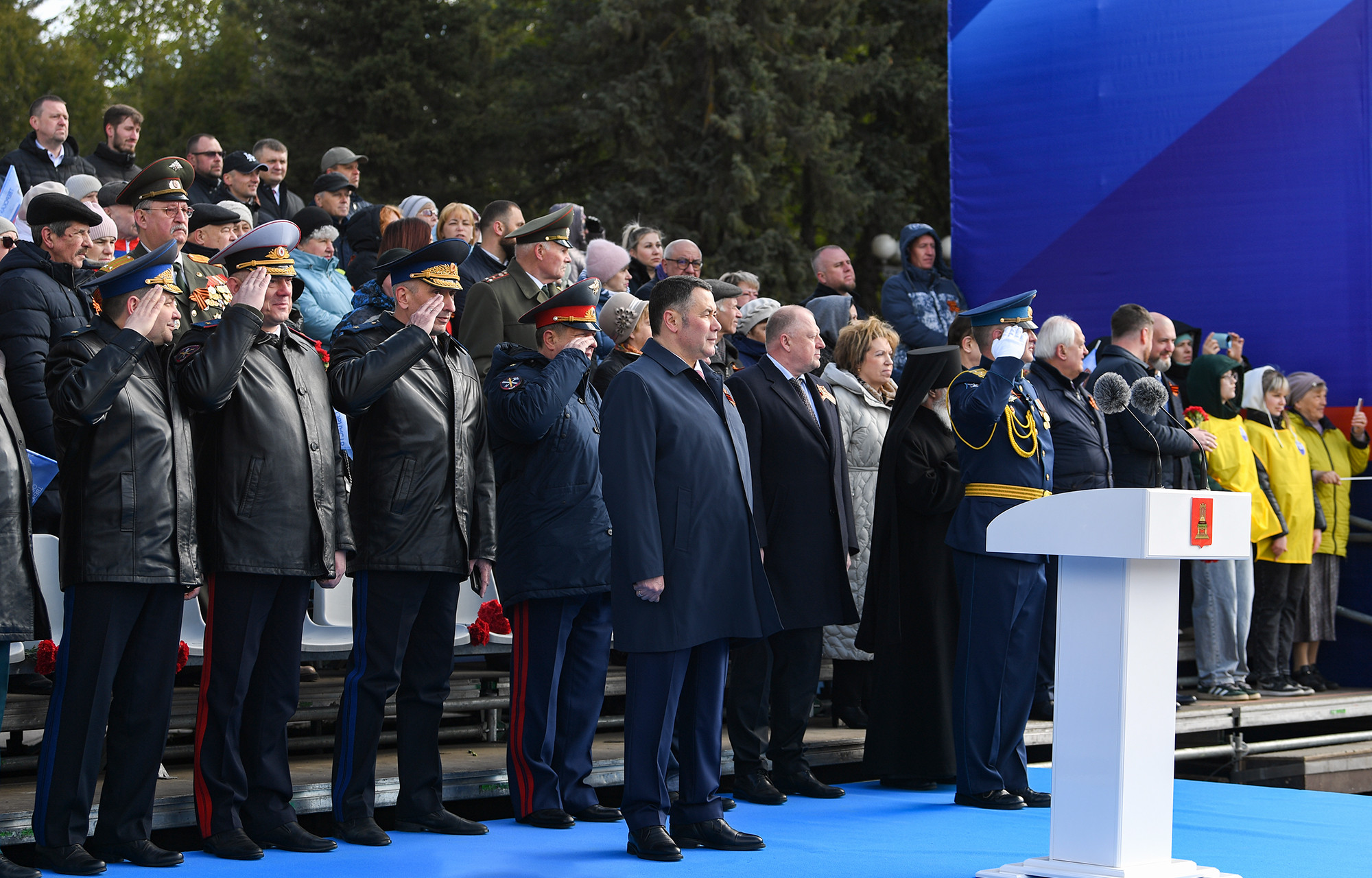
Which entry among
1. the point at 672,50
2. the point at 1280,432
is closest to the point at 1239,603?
the point at 1280,432

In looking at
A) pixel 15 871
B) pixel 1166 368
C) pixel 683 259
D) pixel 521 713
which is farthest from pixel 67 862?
pixel 1166 368

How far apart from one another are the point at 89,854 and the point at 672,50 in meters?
13.8

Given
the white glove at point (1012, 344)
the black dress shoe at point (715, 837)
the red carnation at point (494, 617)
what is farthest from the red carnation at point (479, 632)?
the white glove at point (1012, 344)

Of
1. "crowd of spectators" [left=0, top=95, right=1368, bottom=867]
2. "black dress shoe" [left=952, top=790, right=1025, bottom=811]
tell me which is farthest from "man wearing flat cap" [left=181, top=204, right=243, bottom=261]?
"black dress shoe" [left=952, top=790, right=1025, bottom=811]

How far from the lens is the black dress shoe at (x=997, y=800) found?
20.5 ft

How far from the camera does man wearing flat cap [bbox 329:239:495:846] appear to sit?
528cm

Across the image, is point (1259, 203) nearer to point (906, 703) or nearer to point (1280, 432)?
point (1280, 432)

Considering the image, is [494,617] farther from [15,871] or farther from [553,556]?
[15,871]

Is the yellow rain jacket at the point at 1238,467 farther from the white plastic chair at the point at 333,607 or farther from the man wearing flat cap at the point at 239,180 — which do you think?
the man wearing flat cap at the point at 239,180

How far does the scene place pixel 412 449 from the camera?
17.7 feet

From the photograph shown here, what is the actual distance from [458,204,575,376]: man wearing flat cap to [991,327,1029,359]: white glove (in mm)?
1890

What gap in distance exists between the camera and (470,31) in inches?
786

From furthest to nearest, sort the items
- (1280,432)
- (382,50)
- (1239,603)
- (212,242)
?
(382,50) < (1280,432) < (1239,603) < (212,242)

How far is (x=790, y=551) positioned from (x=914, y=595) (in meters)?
0.75
